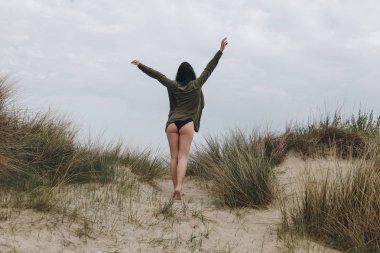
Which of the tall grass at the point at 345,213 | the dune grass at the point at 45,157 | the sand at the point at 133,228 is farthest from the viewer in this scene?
the dune grass at the point at 45,157

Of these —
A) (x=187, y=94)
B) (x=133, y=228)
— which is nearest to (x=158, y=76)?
(x=187, y=94)

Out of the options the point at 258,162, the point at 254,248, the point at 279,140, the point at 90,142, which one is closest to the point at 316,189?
the point at 254,248

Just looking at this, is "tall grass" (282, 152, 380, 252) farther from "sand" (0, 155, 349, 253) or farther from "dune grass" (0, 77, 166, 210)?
"dune grass" (0, 77, 166, 210)

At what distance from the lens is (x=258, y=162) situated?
712 cm

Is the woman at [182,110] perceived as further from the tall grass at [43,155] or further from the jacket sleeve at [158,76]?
the tall grass at [43,155]

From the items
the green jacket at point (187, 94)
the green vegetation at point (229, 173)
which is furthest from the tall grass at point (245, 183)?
the green jacket at point (187, 94)

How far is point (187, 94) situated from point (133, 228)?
8.52ft

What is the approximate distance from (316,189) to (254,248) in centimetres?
106

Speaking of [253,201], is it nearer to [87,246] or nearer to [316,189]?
[316,189]

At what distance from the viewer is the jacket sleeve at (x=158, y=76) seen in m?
7.05

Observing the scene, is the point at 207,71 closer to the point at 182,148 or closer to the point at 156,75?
the point at 156,75

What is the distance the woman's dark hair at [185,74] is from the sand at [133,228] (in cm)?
194

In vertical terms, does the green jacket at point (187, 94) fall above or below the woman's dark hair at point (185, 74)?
below

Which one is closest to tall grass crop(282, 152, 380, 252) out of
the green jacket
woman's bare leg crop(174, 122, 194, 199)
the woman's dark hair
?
woman's bare leg crop(174, 122, 194, 199)
